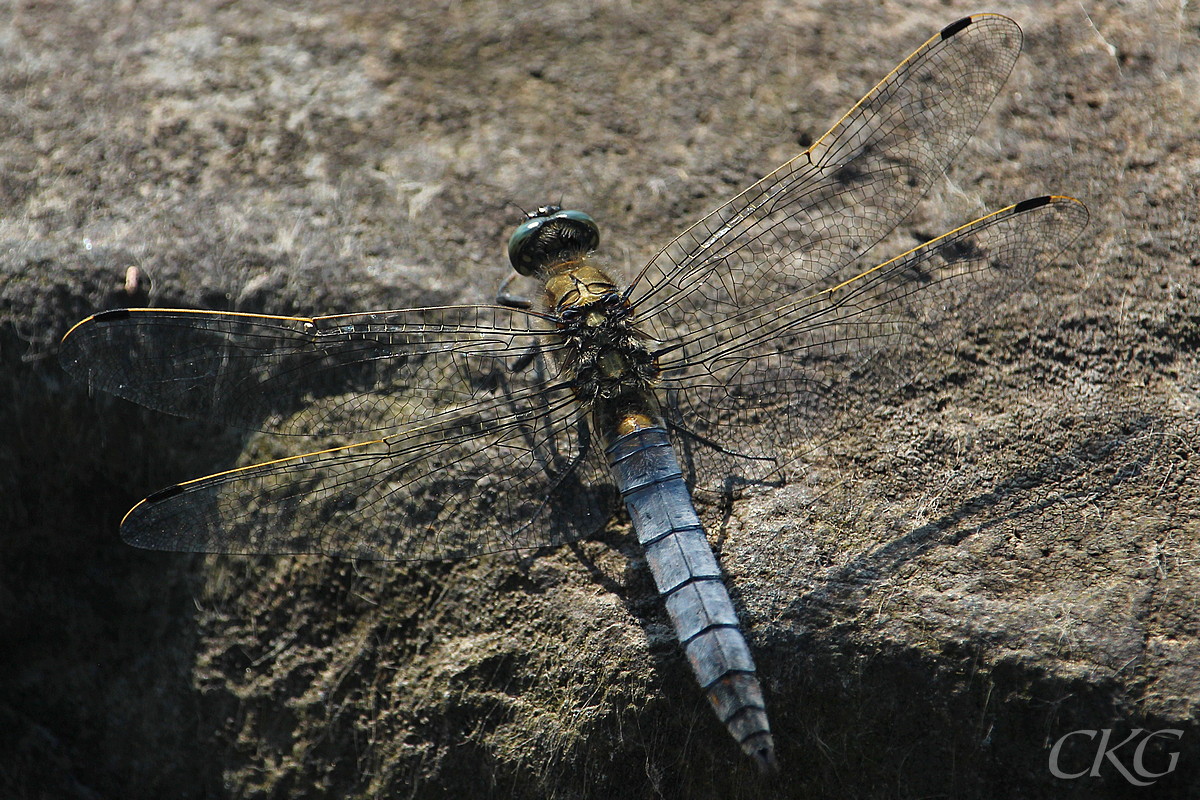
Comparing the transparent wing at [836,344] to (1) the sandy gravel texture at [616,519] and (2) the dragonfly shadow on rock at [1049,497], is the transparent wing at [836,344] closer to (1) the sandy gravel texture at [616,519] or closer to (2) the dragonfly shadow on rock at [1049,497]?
(1) the sandy gravel texture at [616,519]

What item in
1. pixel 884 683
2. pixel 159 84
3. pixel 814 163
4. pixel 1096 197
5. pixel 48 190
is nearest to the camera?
pixel 884 683

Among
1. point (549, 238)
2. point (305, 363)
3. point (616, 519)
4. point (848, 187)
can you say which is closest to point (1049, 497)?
point (848, 187)

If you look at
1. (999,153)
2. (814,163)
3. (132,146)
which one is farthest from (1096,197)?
(132,146)

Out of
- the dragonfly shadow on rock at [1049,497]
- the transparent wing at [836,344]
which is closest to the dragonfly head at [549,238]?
the transparent wing at [836,344]

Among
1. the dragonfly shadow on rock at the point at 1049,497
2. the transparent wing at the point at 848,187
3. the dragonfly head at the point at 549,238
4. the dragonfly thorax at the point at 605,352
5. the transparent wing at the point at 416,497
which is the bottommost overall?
the dragonfly shadow on rock at the point at 1049,497

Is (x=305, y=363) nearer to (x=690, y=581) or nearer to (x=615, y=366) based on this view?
(x=615, y=366)

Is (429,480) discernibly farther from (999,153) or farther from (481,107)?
(999,153)
